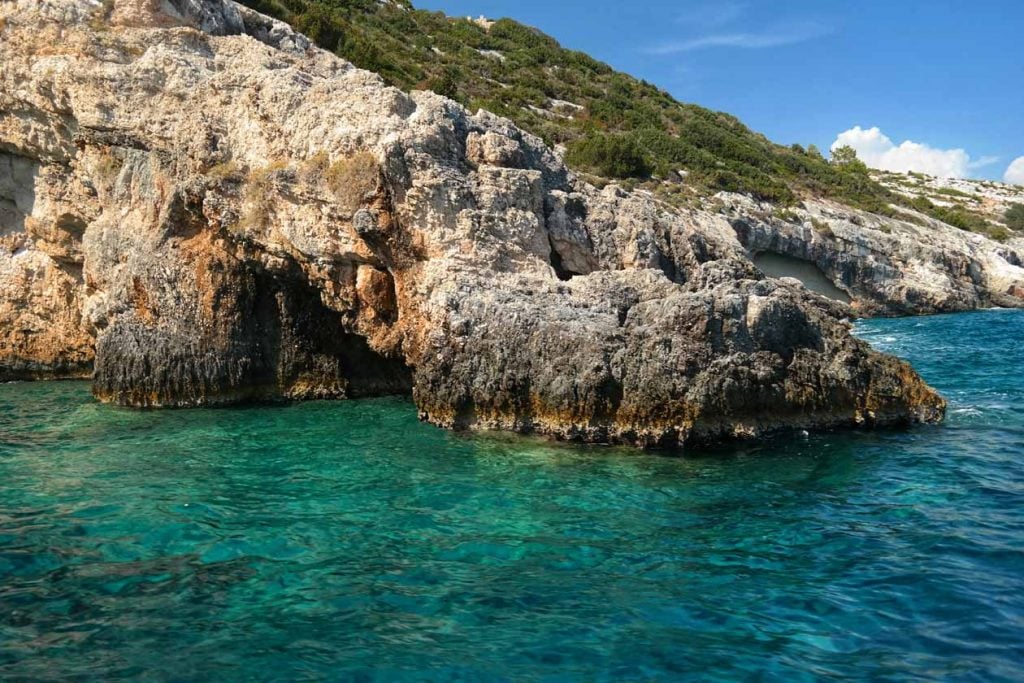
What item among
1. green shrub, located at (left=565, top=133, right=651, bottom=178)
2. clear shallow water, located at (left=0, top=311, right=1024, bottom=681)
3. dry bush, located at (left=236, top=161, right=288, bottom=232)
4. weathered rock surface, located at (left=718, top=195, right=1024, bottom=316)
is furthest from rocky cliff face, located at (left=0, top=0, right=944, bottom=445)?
weathered rock surface, located at (left=718, top=195, right=1024, bottom=316)

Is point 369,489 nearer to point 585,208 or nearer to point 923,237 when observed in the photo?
point 585,208

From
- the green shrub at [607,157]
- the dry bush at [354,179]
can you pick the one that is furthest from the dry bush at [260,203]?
the green shrub at [607,157]

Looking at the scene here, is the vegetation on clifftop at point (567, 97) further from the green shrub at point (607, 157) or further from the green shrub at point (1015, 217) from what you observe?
the green shrub at point (1015, 217)

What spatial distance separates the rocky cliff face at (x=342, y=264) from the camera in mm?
12086

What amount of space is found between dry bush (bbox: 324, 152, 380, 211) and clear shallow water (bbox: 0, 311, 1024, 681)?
187 inches

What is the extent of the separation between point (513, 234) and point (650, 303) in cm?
323

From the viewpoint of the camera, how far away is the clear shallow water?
5875mm

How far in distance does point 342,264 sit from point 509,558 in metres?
8.86

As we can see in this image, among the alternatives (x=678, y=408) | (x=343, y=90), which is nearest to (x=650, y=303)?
(x=678, y=408)

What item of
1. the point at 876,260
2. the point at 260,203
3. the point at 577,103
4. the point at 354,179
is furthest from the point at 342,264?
the point at 577,103

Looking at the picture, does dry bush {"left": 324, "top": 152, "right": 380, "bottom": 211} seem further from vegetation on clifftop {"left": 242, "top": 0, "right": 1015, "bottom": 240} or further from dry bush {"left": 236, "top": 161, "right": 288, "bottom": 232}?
vegetation on clifftop {"left": 242, "top": 0, "right": 1015, "bottom": 240}

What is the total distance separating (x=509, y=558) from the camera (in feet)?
25.2

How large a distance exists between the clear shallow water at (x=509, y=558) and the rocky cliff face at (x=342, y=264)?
1.11 metres

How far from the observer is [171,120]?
16.2 metres
